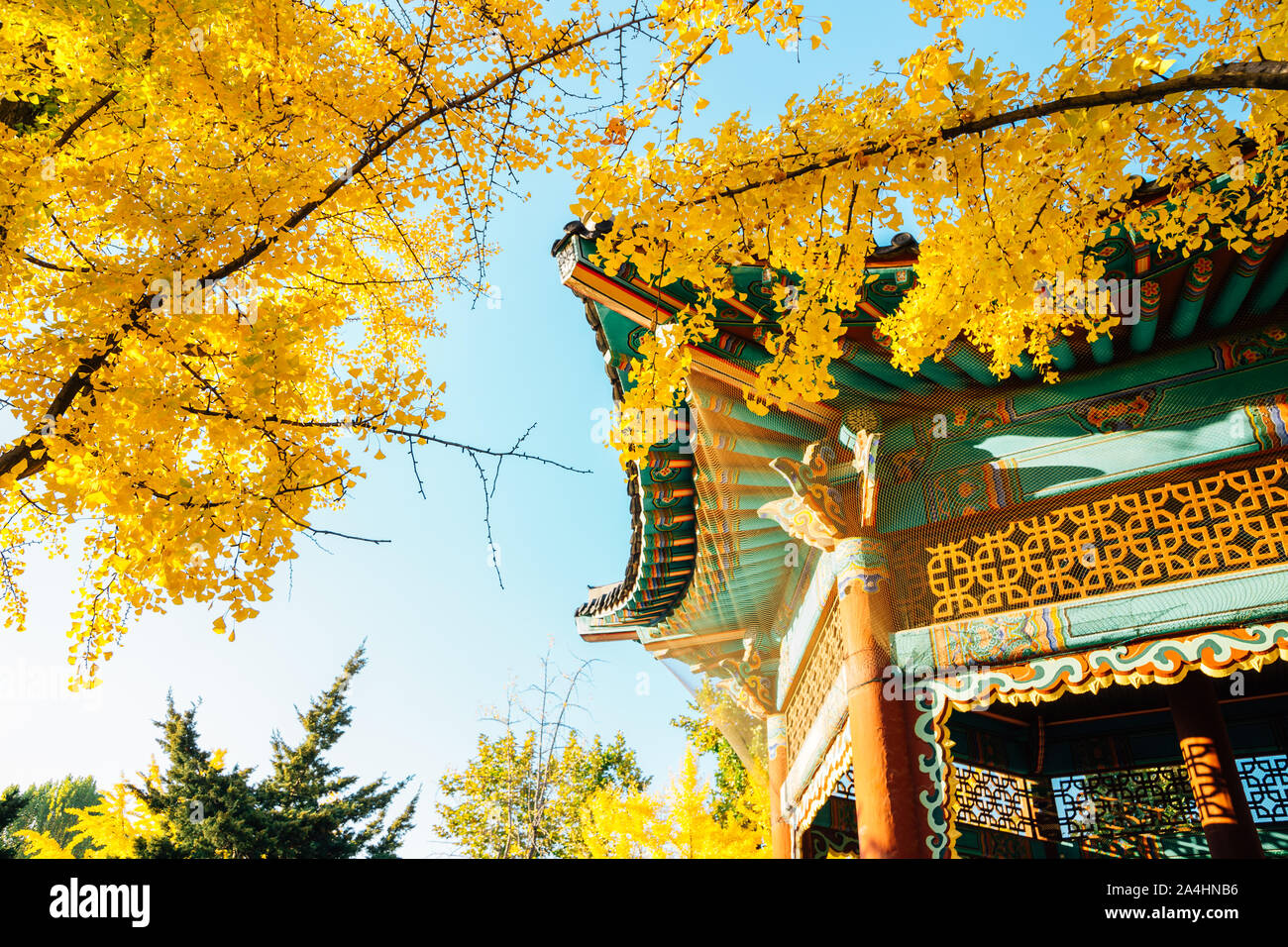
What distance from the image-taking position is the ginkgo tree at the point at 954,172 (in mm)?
2570

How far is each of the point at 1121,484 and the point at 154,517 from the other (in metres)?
5.51

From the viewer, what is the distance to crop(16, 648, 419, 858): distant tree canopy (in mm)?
14469

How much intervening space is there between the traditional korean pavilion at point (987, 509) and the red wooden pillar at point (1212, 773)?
14mm

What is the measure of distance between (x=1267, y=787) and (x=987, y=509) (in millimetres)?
5186

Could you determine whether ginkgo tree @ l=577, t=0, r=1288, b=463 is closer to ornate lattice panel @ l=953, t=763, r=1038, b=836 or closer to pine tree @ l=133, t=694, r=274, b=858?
ornate lattice panel @ l=953, t=763, r=1038, b=836

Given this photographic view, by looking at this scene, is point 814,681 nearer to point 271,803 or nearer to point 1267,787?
point 1267,787

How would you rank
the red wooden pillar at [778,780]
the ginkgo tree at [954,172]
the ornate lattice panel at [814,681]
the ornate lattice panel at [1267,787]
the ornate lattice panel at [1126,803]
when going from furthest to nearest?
the red wooden pillar at [778,780], the ornate lattice panel at [1126,803], the ornate lattice panel at [1267,787], the ornate lattice panel at [814,681], the ginkgo tree at [954,172]

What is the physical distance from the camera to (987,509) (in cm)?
496

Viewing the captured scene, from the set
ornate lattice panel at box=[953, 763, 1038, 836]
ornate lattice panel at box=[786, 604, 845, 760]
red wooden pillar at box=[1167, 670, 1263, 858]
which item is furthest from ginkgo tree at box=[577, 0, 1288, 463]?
ornate lattice panel at box=[953, 763, 1038, 836]

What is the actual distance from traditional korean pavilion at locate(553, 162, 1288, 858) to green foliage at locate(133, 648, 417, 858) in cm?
1385

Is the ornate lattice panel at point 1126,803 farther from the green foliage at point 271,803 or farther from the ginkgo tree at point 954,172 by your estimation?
the green foliage at point 271,803

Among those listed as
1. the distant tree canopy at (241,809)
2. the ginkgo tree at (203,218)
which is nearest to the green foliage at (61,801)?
the distant tree canopy at (241,809)

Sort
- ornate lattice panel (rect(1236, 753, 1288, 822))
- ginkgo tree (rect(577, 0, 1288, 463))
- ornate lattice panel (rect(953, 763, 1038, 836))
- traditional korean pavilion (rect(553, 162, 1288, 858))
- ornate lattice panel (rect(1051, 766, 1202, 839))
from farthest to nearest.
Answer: ornate lattice panel (rect(1051, 766, 1202, 839))
ornate lattice panel (rect(1236, 753, 1288, 822))
ornate lattice panel (rect(953, 763, 1038, 836))
traditional korean pavilion (rect(553, 162, 1288, 858))
ginkgo tree (rect(577, 0, 1288, 463))

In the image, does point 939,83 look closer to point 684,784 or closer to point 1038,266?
point 1038,266
